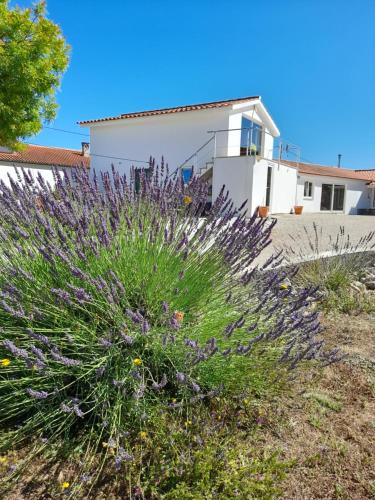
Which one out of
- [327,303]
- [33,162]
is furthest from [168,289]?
[33,162]

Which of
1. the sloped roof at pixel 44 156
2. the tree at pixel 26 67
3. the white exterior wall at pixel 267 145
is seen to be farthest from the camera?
the sloped roof at pixel 44 156

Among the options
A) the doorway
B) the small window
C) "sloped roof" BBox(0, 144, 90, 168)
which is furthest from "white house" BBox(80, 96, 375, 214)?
the doorway

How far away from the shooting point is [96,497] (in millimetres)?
1516

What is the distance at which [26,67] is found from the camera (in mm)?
10359

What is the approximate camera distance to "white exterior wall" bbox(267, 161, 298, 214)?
17.5m

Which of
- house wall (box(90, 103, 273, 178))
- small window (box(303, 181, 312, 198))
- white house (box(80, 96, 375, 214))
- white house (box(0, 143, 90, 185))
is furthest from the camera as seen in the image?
small window (box(303, 181, 312, 198))

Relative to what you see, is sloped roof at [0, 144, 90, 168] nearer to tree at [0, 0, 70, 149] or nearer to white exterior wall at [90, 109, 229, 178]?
white exterior wall at [90, 109, 229, 178]

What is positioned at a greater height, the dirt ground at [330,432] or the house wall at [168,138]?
the house wall at [168,138]

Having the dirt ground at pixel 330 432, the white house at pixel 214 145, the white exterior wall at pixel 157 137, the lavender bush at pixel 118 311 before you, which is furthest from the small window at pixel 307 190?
the lavender bush at pixel 118 311

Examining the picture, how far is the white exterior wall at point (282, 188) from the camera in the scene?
1750 centimetres

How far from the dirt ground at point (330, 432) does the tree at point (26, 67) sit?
1130cm

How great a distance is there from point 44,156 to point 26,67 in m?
17.8

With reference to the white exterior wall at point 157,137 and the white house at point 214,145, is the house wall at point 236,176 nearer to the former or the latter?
the white house at point 214,145

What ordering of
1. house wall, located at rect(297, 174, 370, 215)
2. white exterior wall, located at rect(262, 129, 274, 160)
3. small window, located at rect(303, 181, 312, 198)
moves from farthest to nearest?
1. small window, located at rect(303, 181, 312, 198)
2. house wall, located at rect(297, 174, 370, 215)
3. white exterior wall, located at rect(262, 129, 274, 160)
